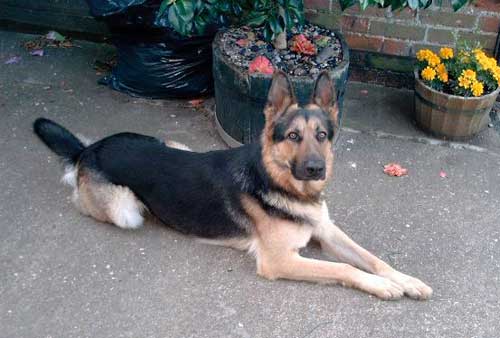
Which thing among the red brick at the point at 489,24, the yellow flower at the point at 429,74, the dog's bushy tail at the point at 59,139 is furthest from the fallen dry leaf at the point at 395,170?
the dog's bushy tail at the point at 59,139

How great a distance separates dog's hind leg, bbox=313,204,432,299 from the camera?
324 cm

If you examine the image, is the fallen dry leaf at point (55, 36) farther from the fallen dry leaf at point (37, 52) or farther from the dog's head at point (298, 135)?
the dog's head at point (298, 135)

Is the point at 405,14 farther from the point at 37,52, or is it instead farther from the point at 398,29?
the point at 37,52

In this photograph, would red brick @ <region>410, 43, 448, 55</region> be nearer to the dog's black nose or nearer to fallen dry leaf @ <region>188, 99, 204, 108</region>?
fallen dry leaf @ <region>188, 99, 204, 108</region>

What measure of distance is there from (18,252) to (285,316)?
1.86 m

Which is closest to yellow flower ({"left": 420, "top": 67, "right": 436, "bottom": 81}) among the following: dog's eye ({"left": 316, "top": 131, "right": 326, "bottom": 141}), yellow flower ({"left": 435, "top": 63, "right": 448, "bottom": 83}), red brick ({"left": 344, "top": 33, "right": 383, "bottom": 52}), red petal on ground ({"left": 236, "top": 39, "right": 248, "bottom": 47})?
yellow flower ({"left": 435, "top": 63, "right": 448, "bottom": 83})

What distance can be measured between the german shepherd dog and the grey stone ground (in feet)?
0.46

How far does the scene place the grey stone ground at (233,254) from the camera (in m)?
3.12

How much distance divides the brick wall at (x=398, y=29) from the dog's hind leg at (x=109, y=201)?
2910 mm

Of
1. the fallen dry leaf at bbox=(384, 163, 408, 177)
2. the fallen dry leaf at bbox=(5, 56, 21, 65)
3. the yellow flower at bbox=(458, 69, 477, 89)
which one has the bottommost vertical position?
the fallen dry leaf at bbox=(384, 163, 408, 177)

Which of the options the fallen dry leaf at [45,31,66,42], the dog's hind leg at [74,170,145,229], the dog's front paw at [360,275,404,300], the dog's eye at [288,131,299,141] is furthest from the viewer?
the fallen dry leaf at [45,31,66,42]

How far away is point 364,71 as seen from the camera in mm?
5582

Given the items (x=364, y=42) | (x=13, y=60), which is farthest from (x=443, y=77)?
(x=13, y=60)

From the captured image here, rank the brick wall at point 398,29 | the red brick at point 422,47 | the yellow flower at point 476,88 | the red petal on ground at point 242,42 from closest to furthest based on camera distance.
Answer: the yellow flower at point 476,88
the red petal on ground at point 242,42
the brick wall at point 398,29
the red brick at point 422,47
